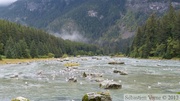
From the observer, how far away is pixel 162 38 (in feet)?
399

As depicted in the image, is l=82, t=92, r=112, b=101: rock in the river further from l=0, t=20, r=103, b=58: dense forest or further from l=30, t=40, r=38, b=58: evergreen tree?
l=30, t=40, r=38, b=58: evergreen tree

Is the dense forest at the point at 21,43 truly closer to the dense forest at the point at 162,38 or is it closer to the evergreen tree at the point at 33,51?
the evergreen tree at the point at 33,51

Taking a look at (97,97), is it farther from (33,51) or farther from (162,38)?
(33,51)


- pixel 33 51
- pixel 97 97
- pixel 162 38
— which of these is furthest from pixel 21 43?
pixel 97 97

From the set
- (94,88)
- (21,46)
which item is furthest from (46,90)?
(21,46)

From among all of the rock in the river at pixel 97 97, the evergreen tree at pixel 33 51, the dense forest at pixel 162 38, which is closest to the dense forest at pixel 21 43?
the evergreen tree at pixel 33 51

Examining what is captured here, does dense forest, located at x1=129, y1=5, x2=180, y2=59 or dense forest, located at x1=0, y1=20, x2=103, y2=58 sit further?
dense forest, located at x1=0, y1=20, x2=103, y2=58

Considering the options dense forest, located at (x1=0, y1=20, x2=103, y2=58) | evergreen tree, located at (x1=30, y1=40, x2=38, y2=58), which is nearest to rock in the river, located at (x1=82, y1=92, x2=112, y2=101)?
dense forest, located at (x1=0, y1=20, x2=103, y2=58)

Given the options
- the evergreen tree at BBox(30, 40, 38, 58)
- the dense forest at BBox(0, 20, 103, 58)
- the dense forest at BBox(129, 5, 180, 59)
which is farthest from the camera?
the evergreen tree at BBox(30, 40, 38, 58)

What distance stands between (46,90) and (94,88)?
5546mm

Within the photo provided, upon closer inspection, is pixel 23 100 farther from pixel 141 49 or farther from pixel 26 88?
pixel 141 49

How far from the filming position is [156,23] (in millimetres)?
135750

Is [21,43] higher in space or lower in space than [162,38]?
lower

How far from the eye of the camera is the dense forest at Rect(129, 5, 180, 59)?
356ft
